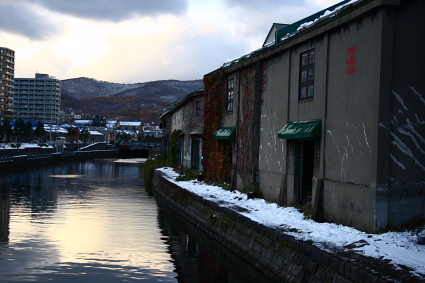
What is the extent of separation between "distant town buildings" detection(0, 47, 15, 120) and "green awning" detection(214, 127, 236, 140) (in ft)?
418

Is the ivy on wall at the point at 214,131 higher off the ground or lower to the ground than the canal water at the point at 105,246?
higher

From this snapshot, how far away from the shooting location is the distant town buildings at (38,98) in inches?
7589

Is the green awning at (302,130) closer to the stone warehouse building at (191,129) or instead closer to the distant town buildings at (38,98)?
the stone warehouse building at (191,129)

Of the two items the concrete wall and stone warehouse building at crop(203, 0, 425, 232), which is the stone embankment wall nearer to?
stone warehouse building at crop(203, 0, 425, 232)

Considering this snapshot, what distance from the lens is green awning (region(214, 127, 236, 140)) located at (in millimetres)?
21906

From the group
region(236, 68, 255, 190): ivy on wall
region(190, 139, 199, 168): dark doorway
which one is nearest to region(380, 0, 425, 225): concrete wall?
region(236, 68, 255, 190): ivy on wall

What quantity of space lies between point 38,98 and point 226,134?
186734 mm

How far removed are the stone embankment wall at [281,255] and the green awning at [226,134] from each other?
379 centimetres

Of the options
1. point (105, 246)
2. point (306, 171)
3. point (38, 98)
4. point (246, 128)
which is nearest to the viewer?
point (105, 246)

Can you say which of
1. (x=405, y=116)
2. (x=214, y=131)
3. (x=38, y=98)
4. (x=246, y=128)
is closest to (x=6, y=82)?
(x=38, y=98)

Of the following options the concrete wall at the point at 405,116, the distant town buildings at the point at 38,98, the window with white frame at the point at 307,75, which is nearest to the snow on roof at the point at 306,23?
the window with white frame at the point at 307,75

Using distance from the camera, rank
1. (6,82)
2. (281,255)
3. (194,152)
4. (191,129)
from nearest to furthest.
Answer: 1. (281,255)
2. (194,152)
3. (191,129)
4. (6,82)

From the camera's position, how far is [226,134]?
22.3 metres

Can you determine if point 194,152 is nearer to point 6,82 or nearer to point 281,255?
point 281,255
